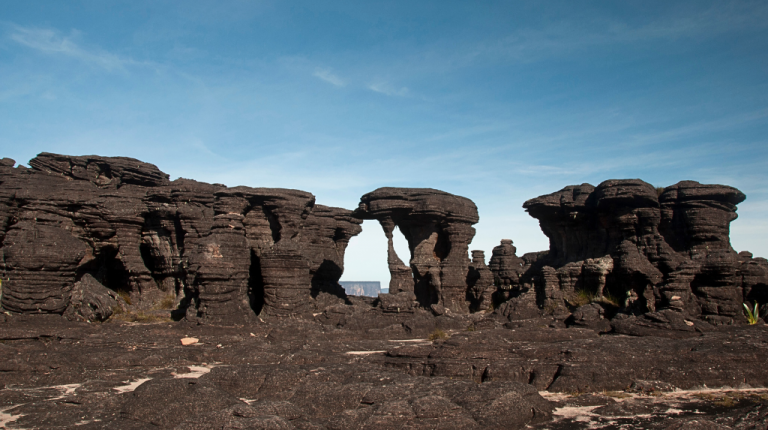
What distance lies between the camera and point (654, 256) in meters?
19.3

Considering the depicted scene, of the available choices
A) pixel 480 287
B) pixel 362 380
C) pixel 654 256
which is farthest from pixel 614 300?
pixel 362 380

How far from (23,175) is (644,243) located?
23.9 m

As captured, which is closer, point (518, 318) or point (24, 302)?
point (24, 302)

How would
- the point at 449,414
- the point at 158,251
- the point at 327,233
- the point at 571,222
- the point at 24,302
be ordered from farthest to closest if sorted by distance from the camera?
the point at 327,233 < the point at 571,222 < the point at 158,251 < the point at 24,302 < the point at 449,414

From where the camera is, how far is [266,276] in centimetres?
1741

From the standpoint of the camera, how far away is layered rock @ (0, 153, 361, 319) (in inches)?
589

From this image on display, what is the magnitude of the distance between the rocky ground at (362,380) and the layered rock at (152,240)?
4.42 ft

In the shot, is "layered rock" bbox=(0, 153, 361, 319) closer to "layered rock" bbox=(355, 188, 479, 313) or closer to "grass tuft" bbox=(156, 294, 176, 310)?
"grass tuft" bbox=(156, 294, 176, 310)

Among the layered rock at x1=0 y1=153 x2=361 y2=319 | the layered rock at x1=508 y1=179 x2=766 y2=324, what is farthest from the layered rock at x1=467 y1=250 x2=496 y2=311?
the layered rock at x1=0 y1=153 x2=361 y2=319

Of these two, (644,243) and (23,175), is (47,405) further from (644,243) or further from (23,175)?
(644,243)

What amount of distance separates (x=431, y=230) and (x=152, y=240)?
12.3m

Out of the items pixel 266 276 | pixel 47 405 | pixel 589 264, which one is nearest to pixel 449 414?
pixel 47 405

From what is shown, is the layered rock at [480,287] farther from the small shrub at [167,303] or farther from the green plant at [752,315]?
the small shrub at [167,303]

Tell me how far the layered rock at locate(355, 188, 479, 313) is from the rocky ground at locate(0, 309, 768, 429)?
32.6 feet
